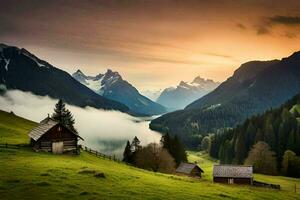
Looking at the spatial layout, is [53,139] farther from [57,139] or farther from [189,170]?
[189,170]

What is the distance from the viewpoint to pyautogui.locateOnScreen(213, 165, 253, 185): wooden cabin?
10831 cm

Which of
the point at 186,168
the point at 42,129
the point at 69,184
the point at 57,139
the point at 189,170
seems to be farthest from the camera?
the point at 186,168

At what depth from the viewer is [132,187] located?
54.4 meters

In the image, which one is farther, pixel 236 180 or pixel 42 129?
pixel 236 180

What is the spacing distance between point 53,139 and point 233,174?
51.6m

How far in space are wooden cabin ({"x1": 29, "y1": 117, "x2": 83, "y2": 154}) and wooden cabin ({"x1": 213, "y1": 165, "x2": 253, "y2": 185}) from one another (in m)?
42.4

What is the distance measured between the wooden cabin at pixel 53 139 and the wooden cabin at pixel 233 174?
42412 millimetres

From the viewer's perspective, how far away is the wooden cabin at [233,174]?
108m

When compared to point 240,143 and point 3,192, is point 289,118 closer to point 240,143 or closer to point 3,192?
point 240,143

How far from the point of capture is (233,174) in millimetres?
109625

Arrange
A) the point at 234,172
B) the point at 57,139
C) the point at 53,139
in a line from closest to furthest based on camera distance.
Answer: the point at 53,139, the point at 57,139, the point at 234,172

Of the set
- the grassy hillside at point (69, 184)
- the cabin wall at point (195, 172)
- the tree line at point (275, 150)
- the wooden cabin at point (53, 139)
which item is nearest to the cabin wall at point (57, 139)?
the wooden cabin at point (53, 139)

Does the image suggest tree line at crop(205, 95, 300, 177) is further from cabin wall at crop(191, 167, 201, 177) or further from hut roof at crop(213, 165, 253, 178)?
hut roof at crop(213, 165, 253, 178)

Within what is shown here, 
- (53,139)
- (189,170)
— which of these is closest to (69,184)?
(53,139)
